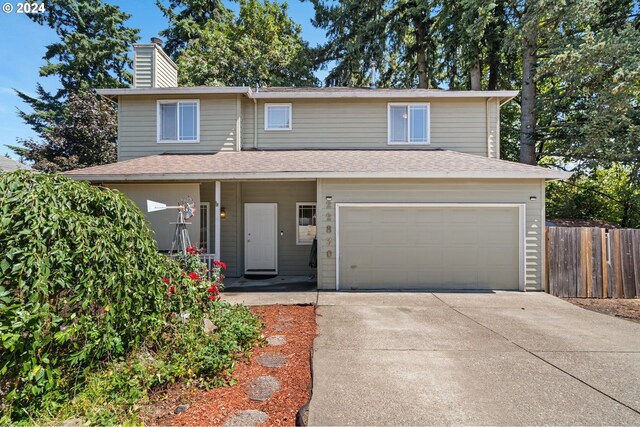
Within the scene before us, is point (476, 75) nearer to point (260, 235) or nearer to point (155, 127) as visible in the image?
point (260, 235)

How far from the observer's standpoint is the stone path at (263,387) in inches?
106

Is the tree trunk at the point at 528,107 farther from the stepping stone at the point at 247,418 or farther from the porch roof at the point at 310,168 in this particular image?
the stepping stone at the point at 247,418

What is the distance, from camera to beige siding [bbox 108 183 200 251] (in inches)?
324

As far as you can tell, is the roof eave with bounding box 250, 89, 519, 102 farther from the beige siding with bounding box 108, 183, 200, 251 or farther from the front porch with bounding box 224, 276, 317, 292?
the front porch with bounding box 224, 276, 317, 292

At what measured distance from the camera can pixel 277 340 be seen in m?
4.47

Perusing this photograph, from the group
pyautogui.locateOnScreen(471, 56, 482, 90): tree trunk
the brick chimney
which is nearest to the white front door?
the brick chimney

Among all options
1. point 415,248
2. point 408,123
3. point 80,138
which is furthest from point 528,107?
point 80,138

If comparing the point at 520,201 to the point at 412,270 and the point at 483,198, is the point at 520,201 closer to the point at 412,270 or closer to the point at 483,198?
the point at 483,198

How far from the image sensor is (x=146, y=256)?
3.56m

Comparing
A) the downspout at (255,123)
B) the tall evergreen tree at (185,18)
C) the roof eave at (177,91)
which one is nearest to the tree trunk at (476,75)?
the downspout at (255,123)

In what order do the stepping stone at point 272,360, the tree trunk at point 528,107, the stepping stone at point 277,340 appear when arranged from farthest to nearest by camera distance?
the tree trunk at point 528,107 → the stepping stone at point 277,340 → the stepping stone at point 272,360

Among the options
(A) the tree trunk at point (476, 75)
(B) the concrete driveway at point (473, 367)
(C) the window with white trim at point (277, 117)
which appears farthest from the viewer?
(A) the tree trunk at point (476, 75)

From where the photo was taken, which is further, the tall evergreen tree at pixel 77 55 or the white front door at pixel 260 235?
the tall evergreen tree at pixel 77 55

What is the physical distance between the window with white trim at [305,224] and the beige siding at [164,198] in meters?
2.92
